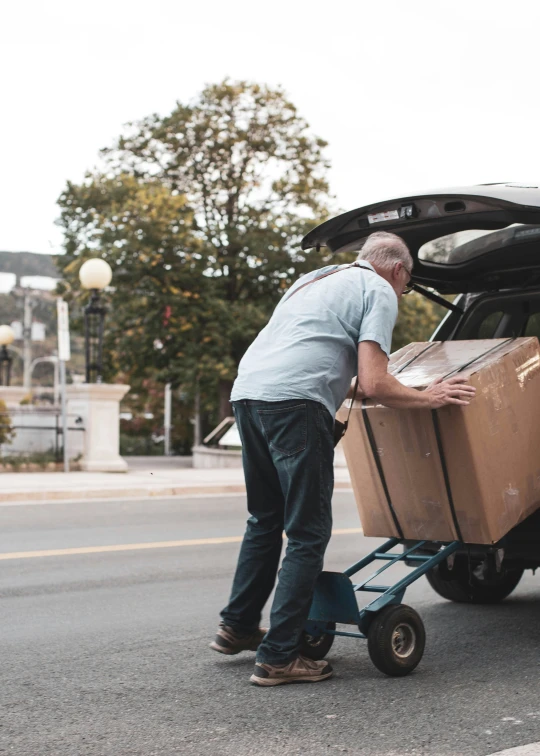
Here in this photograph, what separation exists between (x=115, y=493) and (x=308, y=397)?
1005 centimetres

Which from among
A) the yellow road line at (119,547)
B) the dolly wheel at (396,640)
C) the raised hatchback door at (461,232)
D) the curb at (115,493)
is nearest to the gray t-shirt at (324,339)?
the raised hatchback door at (461,232)

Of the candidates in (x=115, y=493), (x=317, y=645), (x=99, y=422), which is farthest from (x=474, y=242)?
(x=99, y=422)

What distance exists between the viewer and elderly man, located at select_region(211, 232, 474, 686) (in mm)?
4082

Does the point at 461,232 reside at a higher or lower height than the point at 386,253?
higher

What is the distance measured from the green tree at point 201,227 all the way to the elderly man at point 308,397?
75.3 feet

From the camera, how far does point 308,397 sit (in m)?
4.07

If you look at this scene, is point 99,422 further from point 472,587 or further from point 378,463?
point 378,463

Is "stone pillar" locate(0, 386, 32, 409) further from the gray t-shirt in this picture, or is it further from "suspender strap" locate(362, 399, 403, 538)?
the gray t-shirt

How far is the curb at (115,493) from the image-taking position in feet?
42.5

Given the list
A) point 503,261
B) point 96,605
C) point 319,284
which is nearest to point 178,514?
point 96,605

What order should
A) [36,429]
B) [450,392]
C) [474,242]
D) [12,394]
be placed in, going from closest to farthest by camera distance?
1. [450,392]
2. [474,242]
3. [36,429]
4. [12,394]

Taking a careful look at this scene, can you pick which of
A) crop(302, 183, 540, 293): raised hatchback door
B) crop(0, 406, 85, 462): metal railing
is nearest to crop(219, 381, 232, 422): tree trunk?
crop(0, 406, 85, 462): metal railing

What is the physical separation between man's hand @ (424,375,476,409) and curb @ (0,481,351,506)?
9179 millimetres

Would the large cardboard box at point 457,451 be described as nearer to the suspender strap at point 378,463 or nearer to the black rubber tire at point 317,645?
the suspender strap at point 378,463
